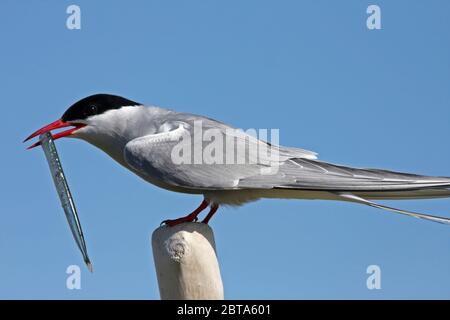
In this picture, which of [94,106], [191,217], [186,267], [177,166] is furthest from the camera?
[94,106]

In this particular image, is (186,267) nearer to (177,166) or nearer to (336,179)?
(177,166)

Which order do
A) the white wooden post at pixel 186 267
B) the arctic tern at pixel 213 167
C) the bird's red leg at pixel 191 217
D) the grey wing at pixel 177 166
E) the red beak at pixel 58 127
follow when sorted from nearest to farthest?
the white wooden post at pixel 186 267, the bird's red leg at pixel 191 217, the arctic tern at pixel 213 167, the grey wing at pixel 177 166, the red beak at pixel 58 127

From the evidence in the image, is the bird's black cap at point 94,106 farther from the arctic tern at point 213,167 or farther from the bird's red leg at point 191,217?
the bird's red leg at point 191,217

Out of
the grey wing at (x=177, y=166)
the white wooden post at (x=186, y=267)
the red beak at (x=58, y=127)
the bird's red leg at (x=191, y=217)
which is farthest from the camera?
the red beak at (x=58, y=127)

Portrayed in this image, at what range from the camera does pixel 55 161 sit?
482cm

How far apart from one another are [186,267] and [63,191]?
1.19 metres

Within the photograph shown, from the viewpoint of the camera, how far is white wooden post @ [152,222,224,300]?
3.92 m

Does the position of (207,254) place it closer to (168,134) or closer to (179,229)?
(179,229)

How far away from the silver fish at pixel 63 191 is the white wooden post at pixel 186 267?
49 centimetres

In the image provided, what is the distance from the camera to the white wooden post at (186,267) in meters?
3.92

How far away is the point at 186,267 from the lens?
393cm

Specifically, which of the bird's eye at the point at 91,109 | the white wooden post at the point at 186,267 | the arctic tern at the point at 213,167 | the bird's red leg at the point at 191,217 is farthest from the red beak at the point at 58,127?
the white wooden post at the point at 186,267

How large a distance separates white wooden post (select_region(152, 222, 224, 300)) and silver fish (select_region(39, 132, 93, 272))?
0.49 metres

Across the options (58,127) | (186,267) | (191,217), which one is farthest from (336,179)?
(58,127)
